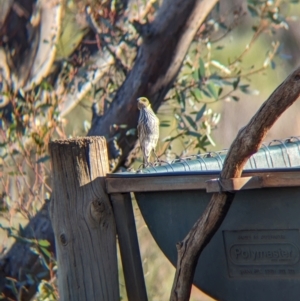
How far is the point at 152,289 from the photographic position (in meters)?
4.02

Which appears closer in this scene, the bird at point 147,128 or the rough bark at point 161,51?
the bird at point 147,128

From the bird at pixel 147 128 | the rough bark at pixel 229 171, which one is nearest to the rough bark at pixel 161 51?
the bird at pixel 147 128

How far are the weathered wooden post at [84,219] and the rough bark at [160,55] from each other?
5.25 ft

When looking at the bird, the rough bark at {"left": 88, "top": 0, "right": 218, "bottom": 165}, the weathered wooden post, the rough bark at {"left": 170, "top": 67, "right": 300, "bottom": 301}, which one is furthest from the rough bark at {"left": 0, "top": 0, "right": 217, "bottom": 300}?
the rough bark at {"left": 170, "top": 67, "right": 300, "bottom": 301}

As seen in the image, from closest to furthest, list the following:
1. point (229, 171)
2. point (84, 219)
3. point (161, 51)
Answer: point (229, 171) → point (84, 219) → point (161, 51)

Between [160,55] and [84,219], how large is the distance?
168cm

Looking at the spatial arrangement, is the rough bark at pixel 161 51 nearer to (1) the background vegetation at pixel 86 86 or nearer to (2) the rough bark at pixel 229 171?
(1) the background vegetation at pixel 86 86

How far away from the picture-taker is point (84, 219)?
6.45 feet

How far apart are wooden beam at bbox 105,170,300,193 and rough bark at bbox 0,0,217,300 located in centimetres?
163

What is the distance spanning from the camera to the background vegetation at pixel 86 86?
3779mm

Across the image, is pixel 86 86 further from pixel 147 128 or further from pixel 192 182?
pixel 192 182

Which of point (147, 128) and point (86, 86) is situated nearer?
point (147, 128)

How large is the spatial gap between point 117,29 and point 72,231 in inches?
85.7

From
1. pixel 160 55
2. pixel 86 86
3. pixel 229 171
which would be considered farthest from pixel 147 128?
pixel 229 171
